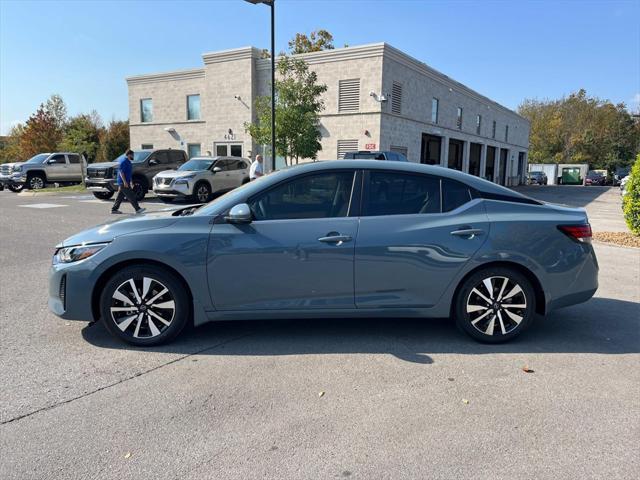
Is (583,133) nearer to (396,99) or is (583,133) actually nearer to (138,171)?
(396,99)

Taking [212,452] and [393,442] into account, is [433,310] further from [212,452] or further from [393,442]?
[212,452]

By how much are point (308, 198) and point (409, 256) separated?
1.01 meters

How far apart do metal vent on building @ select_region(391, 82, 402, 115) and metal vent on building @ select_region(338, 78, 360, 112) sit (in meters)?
1.92

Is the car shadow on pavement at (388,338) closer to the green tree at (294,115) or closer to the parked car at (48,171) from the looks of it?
the green tree at (294,115)

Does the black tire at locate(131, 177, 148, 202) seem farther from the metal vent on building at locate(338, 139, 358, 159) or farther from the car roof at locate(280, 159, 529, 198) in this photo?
the car roof at locate(280, 159, 529, 198)

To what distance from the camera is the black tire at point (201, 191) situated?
16952 mm

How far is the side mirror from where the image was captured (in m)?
3.85

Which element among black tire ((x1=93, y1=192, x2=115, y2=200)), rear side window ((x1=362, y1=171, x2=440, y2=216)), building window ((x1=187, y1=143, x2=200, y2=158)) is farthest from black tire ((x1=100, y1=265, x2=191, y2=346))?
building window ((x1=187, y1=143, x2=200, y2=158))

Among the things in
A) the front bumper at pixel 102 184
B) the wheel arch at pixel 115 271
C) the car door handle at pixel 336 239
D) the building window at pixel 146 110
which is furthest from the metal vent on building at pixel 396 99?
the wheel arch at pixel 115 271

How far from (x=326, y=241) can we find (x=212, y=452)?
6.13 feet

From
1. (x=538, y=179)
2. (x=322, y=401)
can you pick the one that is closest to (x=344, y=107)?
(x=322, y=401)

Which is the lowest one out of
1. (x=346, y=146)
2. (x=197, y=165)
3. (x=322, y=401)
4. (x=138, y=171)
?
(x=322, y=401)

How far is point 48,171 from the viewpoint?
26062 millimetres

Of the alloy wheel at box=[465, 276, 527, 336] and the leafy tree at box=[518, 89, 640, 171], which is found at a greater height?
the leafy tree at box=[518, 89, 640, 171]
